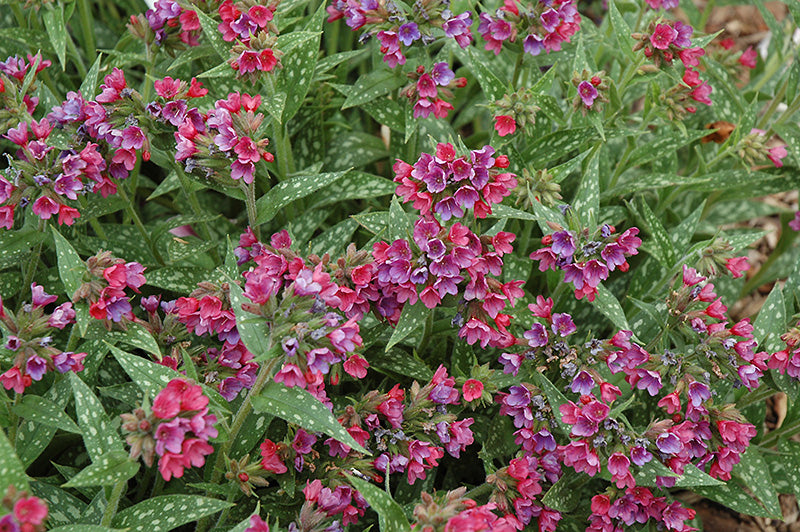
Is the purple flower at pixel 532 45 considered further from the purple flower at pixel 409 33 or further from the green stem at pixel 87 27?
the green stem at pixel 87 27

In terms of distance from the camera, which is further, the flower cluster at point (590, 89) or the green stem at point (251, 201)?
the flower cluster at point (590, 89)

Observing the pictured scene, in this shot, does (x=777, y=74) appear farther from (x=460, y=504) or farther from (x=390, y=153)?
(x=460, y=504)

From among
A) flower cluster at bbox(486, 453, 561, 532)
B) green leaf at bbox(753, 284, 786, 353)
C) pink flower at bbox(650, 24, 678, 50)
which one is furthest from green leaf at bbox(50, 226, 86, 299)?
green leaf at bbox(753, 284, 786, 353)

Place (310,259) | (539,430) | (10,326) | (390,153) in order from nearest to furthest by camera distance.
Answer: (10,326)
(310,259)
(539,430)
(390,153)

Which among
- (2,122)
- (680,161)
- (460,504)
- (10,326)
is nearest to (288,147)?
(2,122)

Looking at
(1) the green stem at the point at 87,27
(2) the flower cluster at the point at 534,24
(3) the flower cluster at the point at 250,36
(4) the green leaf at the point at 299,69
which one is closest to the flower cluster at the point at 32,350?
(3) the flower cluster at the point at 250,36

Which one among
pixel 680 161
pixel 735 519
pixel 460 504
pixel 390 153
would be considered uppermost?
pixel 390 153

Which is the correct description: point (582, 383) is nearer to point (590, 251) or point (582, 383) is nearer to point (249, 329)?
point (590, 251)
